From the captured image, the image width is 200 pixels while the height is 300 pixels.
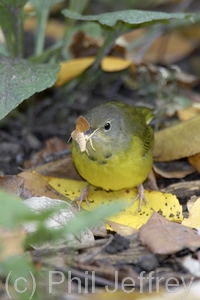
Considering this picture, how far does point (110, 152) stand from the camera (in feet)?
12.4

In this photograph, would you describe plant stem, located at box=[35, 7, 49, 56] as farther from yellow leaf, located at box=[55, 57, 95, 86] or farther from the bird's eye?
the bird's eye

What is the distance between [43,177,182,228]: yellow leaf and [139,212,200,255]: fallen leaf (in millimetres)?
297

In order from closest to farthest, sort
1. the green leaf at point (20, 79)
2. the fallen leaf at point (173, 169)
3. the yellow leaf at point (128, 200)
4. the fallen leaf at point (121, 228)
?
the fallen leaf at point (121, 228) → the yellow leaf at point (128, 200) → the green leaf at point (20, 79) → the fallen leaf at point (173, 169)

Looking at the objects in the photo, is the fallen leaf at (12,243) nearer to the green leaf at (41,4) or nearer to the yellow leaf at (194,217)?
the yellow leaf at (194,217)

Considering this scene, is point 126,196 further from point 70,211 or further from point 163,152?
point 70,211

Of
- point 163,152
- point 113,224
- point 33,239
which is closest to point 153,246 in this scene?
point 113,224

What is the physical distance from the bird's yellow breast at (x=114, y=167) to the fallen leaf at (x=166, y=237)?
65cm

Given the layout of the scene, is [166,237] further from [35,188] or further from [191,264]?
[35,188]

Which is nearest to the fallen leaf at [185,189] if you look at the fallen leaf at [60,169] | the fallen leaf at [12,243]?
the fallen leaf at [60,169]

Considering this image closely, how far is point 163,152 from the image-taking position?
450 cm

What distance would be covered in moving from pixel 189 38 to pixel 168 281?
476cm

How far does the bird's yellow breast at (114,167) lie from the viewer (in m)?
3.77

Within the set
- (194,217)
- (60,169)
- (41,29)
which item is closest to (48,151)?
(60,169)

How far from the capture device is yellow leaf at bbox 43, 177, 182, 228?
3.56 m
